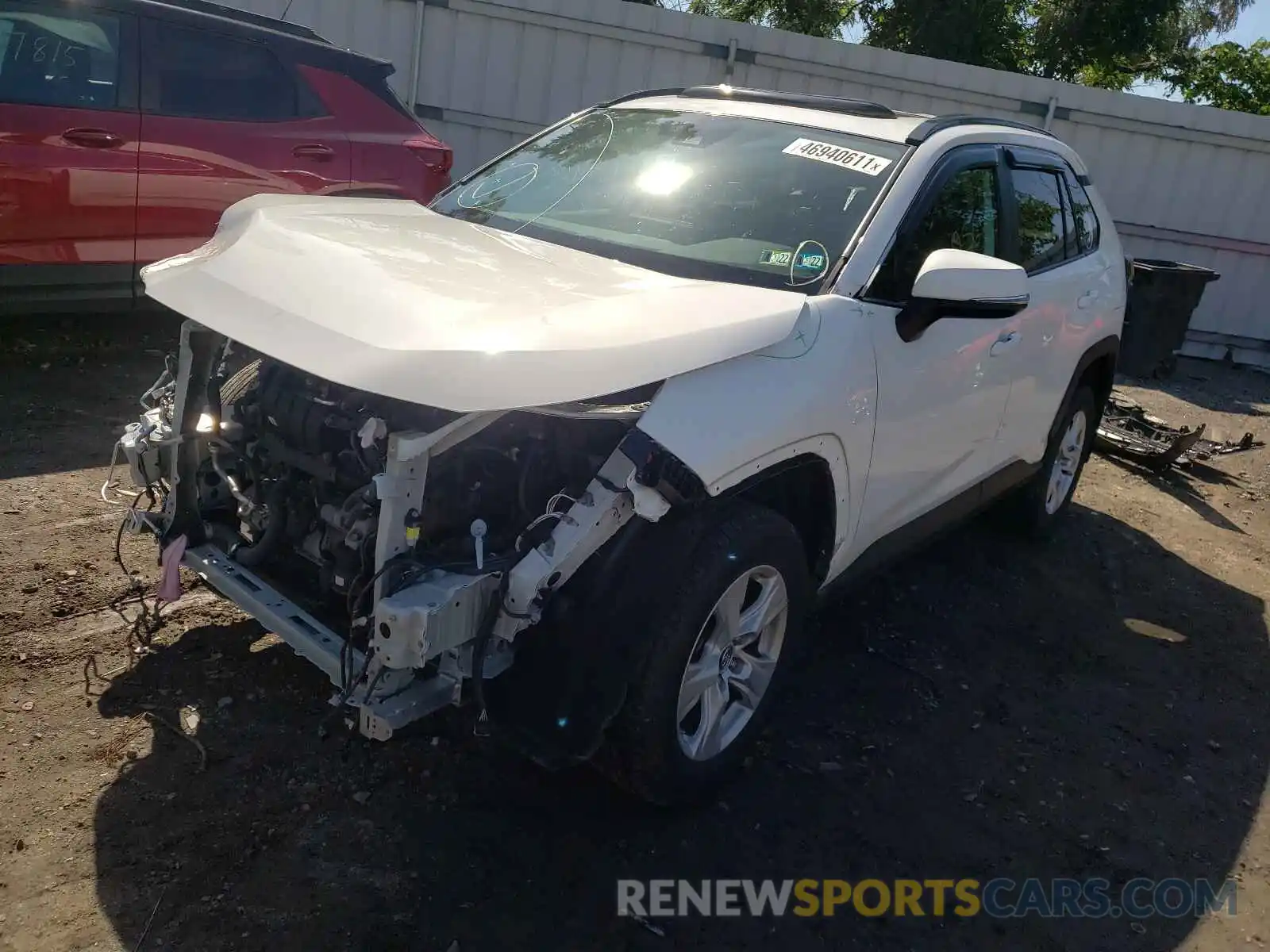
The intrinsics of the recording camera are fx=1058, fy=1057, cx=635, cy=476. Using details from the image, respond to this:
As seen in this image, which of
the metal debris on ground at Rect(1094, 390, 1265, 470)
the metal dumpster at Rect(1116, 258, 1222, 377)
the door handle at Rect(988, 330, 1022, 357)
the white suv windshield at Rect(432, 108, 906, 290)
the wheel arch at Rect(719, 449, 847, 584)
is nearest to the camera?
the wheel arch at Rect(719, 449, 847, 584)

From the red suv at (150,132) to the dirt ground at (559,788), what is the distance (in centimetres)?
115

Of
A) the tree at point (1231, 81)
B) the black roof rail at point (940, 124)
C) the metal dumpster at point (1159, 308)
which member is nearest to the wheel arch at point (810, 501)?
the black roof rail at point (940, 124)

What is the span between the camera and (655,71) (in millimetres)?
10344

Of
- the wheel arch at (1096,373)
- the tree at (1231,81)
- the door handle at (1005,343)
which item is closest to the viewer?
the door handle at (1005,343)

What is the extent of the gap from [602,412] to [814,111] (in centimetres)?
193

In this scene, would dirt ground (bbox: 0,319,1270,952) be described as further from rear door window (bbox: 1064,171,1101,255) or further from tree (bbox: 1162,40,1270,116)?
tree (bbox: 1162,40,1270,116)

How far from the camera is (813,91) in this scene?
1075 cm

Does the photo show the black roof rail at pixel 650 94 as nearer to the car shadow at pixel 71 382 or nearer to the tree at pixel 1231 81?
the car shadow at pixel 71 382

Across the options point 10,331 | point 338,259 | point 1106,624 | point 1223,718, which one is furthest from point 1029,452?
point 10,331

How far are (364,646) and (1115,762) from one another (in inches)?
103

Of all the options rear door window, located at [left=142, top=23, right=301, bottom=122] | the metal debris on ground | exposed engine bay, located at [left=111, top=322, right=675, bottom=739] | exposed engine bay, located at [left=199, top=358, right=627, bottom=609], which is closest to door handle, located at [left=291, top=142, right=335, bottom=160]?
rear door window, located at [left=142, top=23, right=301, bottom=122]

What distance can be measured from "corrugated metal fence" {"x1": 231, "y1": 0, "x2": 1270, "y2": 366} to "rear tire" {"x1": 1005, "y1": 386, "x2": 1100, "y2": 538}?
20.3 feet

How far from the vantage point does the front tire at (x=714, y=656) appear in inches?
103

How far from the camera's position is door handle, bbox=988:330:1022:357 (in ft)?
12.7
